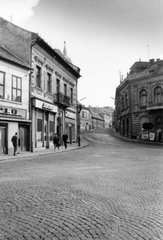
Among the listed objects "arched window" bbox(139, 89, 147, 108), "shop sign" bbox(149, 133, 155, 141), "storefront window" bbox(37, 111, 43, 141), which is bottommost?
"shop sign" bbox(149, 133, 155, 141)

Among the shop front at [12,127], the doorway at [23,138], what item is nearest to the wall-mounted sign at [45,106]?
the shop front at [12,127]

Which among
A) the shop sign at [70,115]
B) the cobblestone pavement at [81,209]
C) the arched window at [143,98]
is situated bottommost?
the cobblestone pavement at [81,209]

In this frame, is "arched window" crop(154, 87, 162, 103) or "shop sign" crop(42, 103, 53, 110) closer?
"shop sign" crop(42, 103, 53, 110)

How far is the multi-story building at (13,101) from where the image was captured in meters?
18.2

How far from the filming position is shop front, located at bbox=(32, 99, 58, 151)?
70.3 ft

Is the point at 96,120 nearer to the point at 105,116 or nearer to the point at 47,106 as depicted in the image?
the point at 105,116

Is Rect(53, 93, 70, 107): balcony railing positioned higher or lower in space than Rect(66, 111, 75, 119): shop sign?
higher

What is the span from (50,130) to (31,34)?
9.42m

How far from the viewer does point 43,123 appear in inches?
916

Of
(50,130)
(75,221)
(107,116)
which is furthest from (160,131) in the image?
(107,116)

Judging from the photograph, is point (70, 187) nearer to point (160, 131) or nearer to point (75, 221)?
point (75, 221)

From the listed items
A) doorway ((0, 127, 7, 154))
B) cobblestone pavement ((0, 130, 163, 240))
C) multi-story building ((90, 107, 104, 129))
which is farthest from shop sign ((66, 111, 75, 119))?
multi-story building ((90, 107, 104, 129))

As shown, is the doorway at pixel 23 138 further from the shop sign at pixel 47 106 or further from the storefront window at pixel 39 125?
the shop sign at pixel 47 106

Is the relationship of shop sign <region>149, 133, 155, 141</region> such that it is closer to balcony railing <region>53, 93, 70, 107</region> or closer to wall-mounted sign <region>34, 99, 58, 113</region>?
balcony railing <region>53, 93, 70, 107</region>
